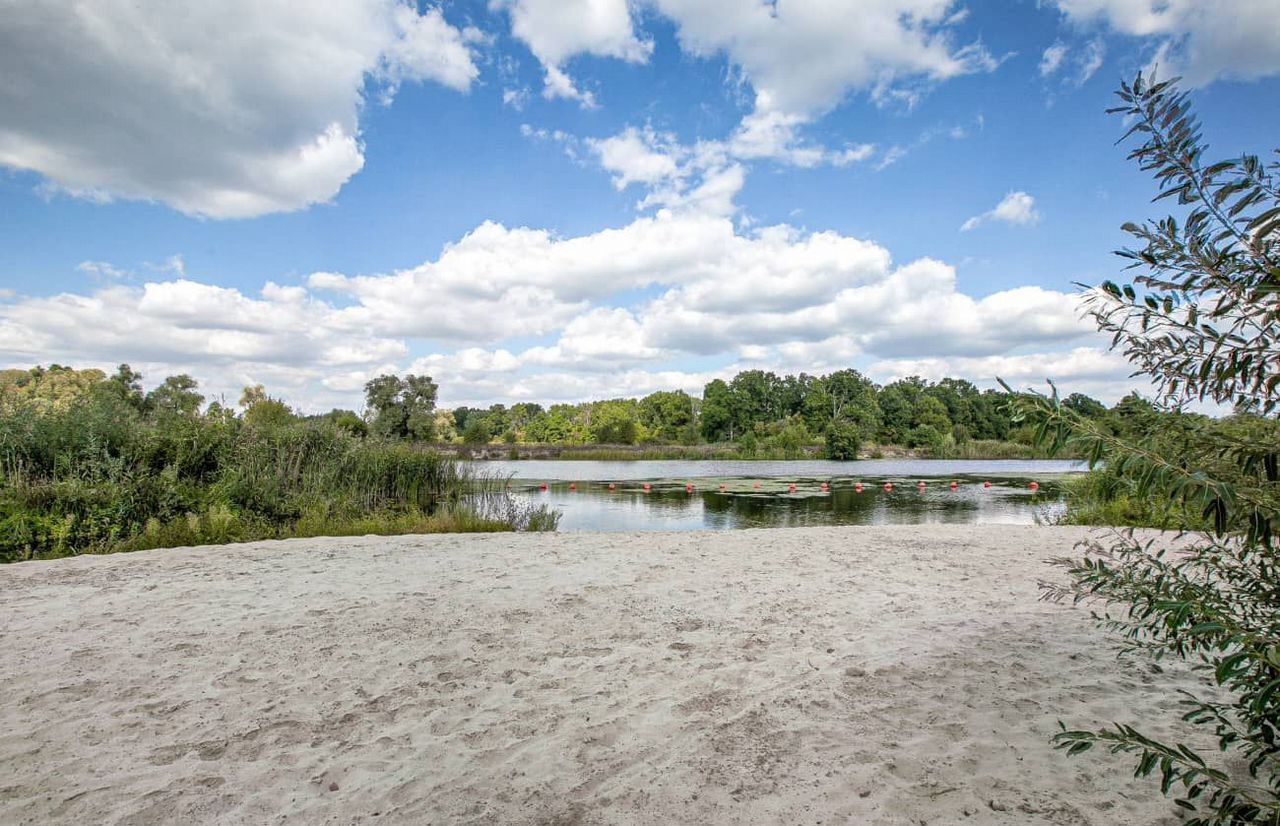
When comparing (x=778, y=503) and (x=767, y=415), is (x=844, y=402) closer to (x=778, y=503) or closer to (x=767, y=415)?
(x=767, y=415)

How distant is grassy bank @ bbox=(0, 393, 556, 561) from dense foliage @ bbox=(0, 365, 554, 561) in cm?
2

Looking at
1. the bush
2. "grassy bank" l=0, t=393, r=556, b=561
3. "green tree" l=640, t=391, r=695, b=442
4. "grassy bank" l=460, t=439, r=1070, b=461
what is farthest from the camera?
"green tree" l=640, t=391, r=695, b=442

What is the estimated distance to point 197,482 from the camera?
1020 centimetres

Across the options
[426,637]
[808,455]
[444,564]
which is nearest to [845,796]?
[426,637]

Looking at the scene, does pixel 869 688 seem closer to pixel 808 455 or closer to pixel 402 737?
pixel 402 737

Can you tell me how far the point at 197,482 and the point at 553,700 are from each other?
9592mm

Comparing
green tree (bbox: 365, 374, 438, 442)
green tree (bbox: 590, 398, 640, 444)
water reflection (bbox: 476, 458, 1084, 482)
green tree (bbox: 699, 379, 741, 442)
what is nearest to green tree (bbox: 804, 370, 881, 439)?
green tree (bbox: 699, 379, 741, 442)

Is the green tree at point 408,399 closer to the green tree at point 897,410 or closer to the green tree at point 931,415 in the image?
the green tree at point 897,410

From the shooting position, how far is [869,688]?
3.51 metres

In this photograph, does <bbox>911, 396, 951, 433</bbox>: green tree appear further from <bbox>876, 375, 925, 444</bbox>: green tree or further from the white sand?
the white sand

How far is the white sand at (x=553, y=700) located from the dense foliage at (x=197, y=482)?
2058 mm

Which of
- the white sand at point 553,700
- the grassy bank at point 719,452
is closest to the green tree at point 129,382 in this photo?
the grassy bank at point 719,452

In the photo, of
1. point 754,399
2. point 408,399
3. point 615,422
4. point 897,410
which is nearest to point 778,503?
point 408,399

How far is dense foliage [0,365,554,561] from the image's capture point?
816 centimetres
